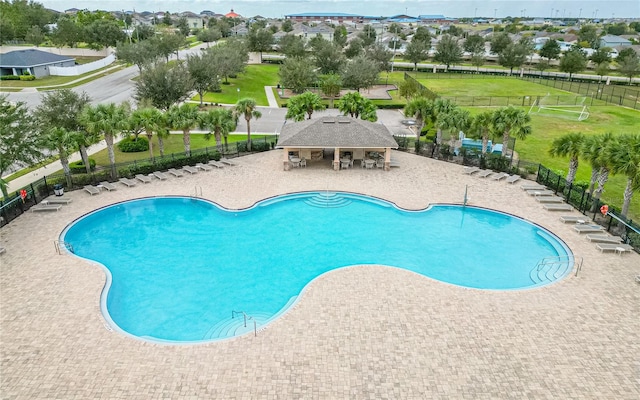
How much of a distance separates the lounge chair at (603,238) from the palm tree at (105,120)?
2982cm

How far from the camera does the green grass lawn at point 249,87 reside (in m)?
58.8

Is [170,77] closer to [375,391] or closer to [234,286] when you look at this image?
[234,286]

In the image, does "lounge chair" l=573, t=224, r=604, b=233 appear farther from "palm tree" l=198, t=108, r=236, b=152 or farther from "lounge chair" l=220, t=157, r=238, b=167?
"palm tree" l=198, t=108, r=236, b=152

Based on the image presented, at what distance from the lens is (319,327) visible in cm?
1580

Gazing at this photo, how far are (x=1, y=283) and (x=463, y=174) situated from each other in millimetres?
29030

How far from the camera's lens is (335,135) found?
31469mm

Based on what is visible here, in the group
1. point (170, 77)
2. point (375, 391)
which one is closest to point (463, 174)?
point (375, 391)

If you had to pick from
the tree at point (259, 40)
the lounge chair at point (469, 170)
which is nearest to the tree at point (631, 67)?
the lounge chair at point (469, 170)

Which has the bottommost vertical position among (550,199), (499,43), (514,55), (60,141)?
(550,199)

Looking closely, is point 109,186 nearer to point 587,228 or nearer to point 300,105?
point 300,105

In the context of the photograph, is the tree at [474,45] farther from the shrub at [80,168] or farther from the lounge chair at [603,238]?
the shrub at [80,168]

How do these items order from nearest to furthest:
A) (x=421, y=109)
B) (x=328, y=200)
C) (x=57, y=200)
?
1. (x=57, y=200)
2. (x=328, y=200)
3. (x=421, y=109)

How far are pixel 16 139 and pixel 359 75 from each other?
143 feet

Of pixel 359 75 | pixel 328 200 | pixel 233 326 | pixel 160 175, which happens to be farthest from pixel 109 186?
pixel 359 75
